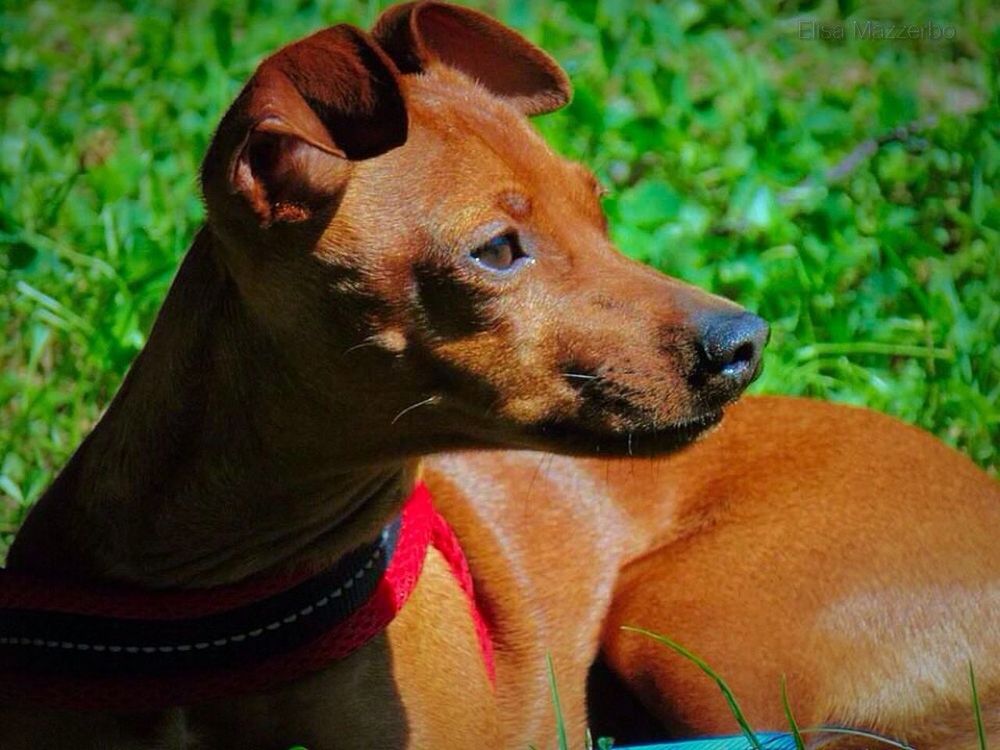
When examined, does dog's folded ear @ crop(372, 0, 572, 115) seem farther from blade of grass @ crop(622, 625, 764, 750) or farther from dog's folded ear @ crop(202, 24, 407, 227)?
blade of grass @ crop(622, 625, 764, 750)

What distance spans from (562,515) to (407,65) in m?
1.12

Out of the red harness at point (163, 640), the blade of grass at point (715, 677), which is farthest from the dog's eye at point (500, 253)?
the blade of grass at point (715, 677)

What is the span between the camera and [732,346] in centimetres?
272

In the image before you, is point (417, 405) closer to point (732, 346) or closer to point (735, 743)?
point (732, 346)

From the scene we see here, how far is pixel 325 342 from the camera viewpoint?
275cm

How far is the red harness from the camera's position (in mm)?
2869

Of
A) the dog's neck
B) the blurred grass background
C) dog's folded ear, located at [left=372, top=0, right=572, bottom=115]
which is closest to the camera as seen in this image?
the dog's neck

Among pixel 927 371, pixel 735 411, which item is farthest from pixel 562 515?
pixel 927 371

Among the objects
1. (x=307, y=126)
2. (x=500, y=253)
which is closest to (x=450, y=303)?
(x=500, y=253)

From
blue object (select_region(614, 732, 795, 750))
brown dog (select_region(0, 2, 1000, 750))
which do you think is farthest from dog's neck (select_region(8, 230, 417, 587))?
blue object (select_region(614, 732, 795, 750))

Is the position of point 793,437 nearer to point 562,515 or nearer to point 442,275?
point 562,515

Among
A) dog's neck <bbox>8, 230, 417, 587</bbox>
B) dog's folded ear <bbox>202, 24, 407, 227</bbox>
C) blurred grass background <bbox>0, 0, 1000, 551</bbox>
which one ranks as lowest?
blurred grass background <bbox>0, 0, 1000, 551</bbox>

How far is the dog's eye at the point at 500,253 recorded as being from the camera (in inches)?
108

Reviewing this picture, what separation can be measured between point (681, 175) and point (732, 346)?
2.84 metres
